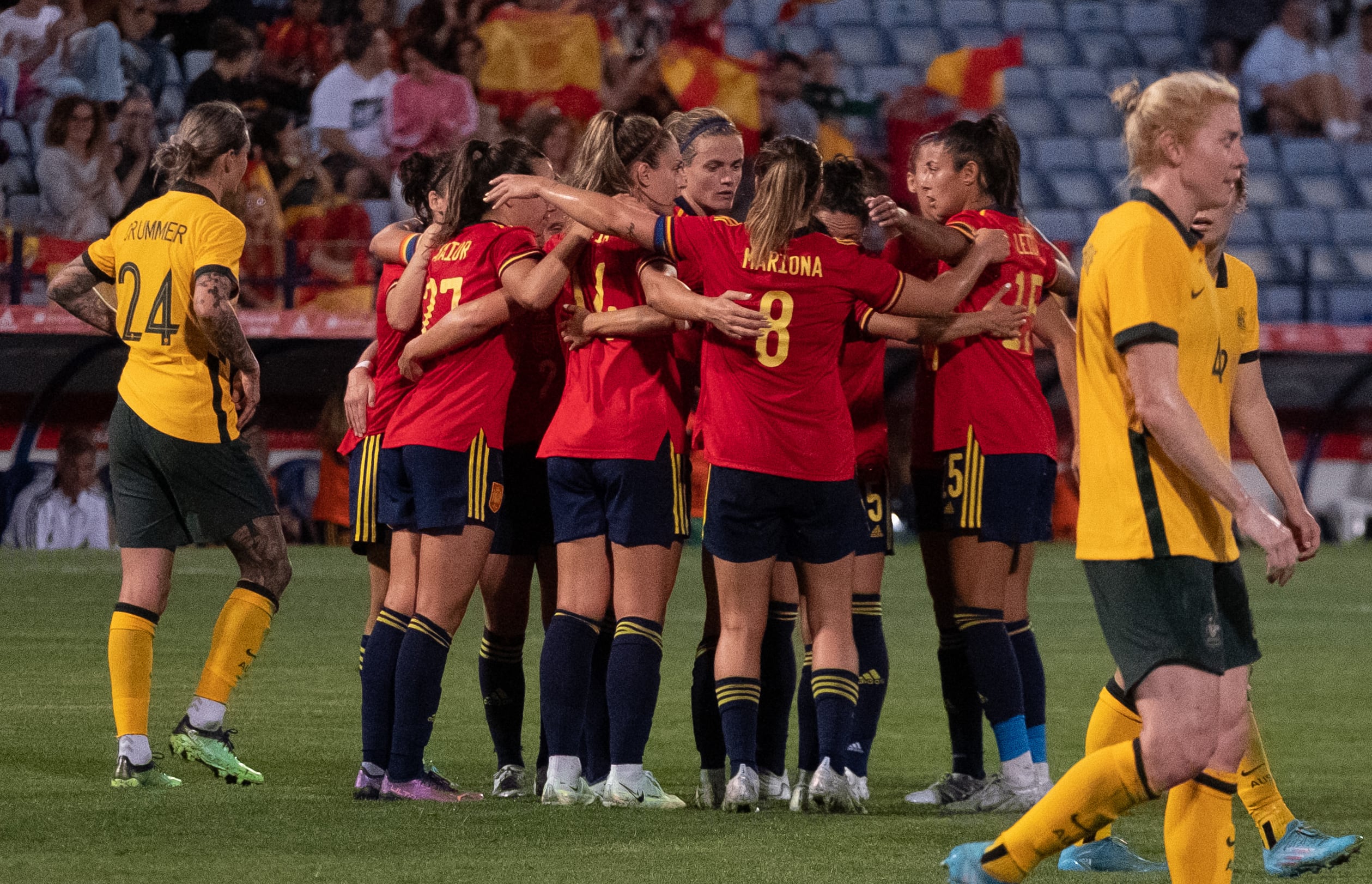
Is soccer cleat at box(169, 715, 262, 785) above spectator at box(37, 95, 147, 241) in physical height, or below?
below

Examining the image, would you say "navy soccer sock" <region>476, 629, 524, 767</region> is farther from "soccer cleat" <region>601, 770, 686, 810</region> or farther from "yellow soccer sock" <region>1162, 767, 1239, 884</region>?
"yellow soccer sock" <region>1162, 767, 1239, 884</region>

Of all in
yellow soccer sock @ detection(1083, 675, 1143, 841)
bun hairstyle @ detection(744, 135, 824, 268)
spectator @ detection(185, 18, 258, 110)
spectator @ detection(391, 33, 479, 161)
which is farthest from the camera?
spectator @ detection(391, 33, 479, 161)

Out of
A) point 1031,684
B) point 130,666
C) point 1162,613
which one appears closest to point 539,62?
point 130,666

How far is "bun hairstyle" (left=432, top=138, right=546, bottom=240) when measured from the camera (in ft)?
18.1

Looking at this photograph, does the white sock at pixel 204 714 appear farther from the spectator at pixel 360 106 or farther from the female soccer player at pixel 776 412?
the spectator at pixel 360 106

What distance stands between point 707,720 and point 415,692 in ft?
2.91

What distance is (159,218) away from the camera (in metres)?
5.70

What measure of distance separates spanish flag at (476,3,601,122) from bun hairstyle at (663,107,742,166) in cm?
1087

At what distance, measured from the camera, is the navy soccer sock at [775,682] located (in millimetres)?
5664

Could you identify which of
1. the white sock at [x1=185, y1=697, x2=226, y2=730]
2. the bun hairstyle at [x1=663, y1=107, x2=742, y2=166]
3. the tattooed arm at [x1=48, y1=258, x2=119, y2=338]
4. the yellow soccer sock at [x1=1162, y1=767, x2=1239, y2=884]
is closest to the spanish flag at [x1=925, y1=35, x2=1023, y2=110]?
the bun hairstyle at [x1=663, y1=107, x2=742, y2=166]

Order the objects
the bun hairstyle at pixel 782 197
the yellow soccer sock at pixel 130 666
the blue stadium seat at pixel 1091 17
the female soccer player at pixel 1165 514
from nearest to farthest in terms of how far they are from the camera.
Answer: the female soccer player at pixel 1165 514
the bun hairstyle at pixel 782 197
the yellow soccer sock at pixel 130 666
the blue stadium seat at pixel 1091 17

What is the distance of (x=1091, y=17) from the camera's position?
21922mm

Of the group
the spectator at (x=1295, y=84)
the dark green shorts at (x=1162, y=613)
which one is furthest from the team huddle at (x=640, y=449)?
the spectator at (x=1295, y=84)

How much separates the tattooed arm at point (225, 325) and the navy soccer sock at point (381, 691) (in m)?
0.88
